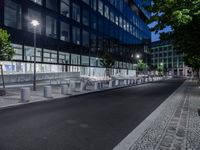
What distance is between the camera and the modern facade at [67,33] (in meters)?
30.7

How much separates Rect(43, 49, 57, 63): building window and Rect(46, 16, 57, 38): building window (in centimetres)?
290

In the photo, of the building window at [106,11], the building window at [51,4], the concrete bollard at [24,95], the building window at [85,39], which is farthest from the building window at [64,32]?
the concrete bollard at [24,95]

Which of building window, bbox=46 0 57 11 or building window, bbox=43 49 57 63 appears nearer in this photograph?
building window, bbox=43 49 57 63

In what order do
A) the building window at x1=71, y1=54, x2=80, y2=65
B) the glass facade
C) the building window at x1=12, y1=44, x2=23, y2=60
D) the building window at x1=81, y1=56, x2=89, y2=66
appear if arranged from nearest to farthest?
the building window at x1=12, y1=44, x2=23, y2=60 → the building window at x1=71, y1=54, x2=80, y2=65 → the building window at x1=81, y1=56, x2=89, y2=66 → the glass facade

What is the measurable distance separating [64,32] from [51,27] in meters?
3.93

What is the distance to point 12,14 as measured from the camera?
30.0 m

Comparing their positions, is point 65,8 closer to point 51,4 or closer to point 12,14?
point 51,4

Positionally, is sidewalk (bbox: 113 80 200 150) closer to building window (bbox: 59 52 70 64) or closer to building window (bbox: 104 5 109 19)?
building window (bbox: 59 52 70 64)

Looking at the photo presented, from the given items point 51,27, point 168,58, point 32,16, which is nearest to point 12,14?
point 32,16

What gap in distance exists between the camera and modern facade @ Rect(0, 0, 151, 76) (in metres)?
30.7

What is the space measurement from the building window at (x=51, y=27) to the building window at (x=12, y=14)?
6.14 metres

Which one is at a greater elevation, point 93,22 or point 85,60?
point 93,22

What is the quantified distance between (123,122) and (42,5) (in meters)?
31.7

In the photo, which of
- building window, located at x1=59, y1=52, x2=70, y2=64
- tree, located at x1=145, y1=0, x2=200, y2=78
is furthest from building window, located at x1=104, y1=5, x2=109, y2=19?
tree, located at x1=145, y1=0, x2=200, y2=78
